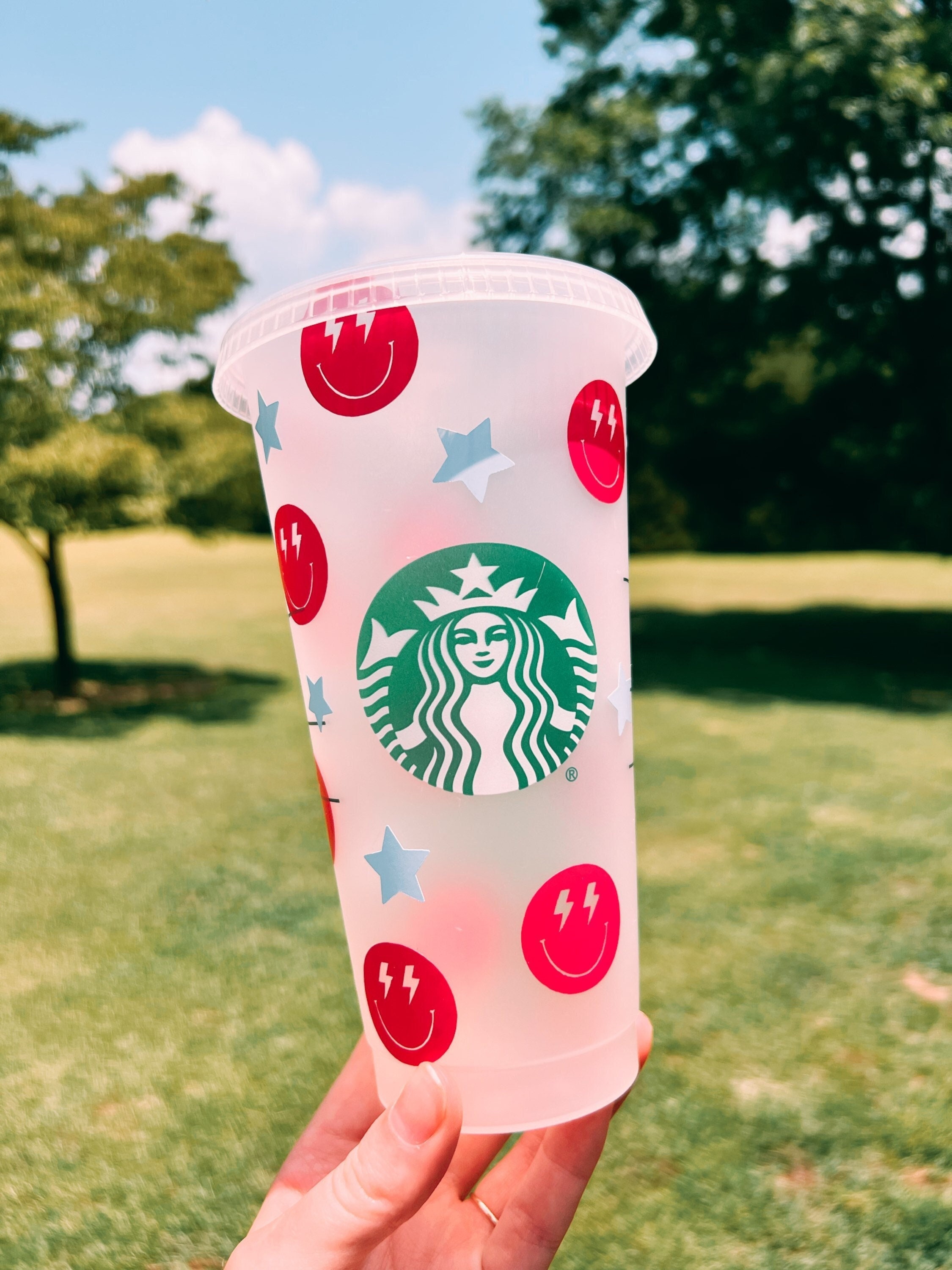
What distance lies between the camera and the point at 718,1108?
9.73ft

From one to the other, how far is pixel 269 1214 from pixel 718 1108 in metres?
1.90

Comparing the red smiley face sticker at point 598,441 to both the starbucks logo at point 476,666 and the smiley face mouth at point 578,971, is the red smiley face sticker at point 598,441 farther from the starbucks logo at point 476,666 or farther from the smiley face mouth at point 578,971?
the smiley face mouth at point 578,971

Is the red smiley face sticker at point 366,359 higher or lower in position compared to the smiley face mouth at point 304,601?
higher

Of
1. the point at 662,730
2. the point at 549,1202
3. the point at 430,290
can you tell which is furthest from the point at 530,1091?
the point at 662,730

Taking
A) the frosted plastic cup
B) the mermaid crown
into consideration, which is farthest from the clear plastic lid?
the mermaid crown

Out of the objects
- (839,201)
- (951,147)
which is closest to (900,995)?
(951,147)

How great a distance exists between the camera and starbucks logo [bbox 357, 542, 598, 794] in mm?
1159

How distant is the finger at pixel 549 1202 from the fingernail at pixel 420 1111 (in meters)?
0.36

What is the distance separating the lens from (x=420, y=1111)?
3.99ft

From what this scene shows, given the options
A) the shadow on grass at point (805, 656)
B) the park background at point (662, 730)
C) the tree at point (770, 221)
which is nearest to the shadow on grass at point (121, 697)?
the park background at point (662, 730)

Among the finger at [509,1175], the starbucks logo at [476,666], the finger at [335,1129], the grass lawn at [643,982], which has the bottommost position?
the grass lawn at [643,982]

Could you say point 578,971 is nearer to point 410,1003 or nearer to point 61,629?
point 410,1003

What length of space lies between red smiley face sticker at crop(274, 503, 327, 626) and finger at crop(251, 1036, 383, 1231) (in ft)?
2.36

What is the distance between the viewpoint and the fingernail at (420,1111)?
3.99ft
